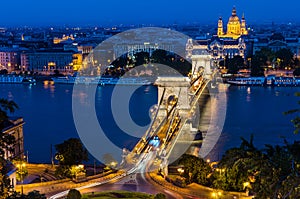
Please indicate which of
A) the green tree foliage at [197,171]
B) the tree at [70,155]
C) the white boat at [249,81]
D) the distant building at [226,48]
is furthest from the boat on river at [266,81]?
the green tree foliage at [197,171]

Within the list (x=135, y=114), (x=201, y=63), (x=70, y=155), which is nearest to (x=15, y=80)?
(x=201, y=63)

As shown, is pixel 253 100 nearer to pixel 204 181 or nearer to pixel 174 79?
pixel 174 79

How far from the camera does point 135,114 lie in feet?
28.5

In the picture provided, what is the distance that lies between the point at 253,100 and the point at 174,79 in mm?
3054

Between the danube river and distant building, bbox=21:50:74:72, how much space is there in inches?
136

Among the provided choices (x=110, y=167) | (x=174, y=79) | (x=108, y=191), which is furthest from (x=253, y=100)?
(x=108, y=191)

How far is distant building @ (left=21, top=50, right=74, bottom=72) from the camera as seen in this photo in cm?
1669

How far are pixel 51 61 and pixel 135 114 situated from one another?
28.6ft

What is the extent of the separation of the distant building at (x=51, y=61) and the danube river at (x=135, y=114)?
347cm

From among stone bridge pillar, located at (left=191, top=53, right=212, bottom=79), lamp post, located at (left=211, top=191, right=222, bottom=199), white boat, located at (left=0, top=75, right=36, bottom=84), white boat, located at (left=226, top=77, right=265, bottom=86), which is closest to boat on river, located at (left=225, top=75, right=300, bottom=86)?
white boat, located at (left=226, top=77, right=265, bottom=86)

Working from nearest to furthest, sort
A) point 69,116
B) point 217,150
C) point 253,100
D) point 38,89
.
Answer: point 217,150, point 69,116, point 253,100, point 38,89

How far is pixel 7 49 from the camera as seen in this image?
17891 mm

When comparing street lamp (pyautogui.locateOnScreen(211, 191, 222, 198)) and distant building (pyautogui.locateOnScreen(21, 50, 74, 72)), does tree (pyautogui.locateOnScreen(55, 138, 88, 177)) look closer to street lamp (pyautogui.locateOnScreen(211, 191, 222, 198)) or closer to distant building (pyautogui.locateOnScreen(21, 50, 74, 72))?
street lamp (pyautogui.locateOnScreen(211, 191, 222, 198))

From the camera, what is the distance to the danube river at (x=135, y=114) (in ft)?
21.9
